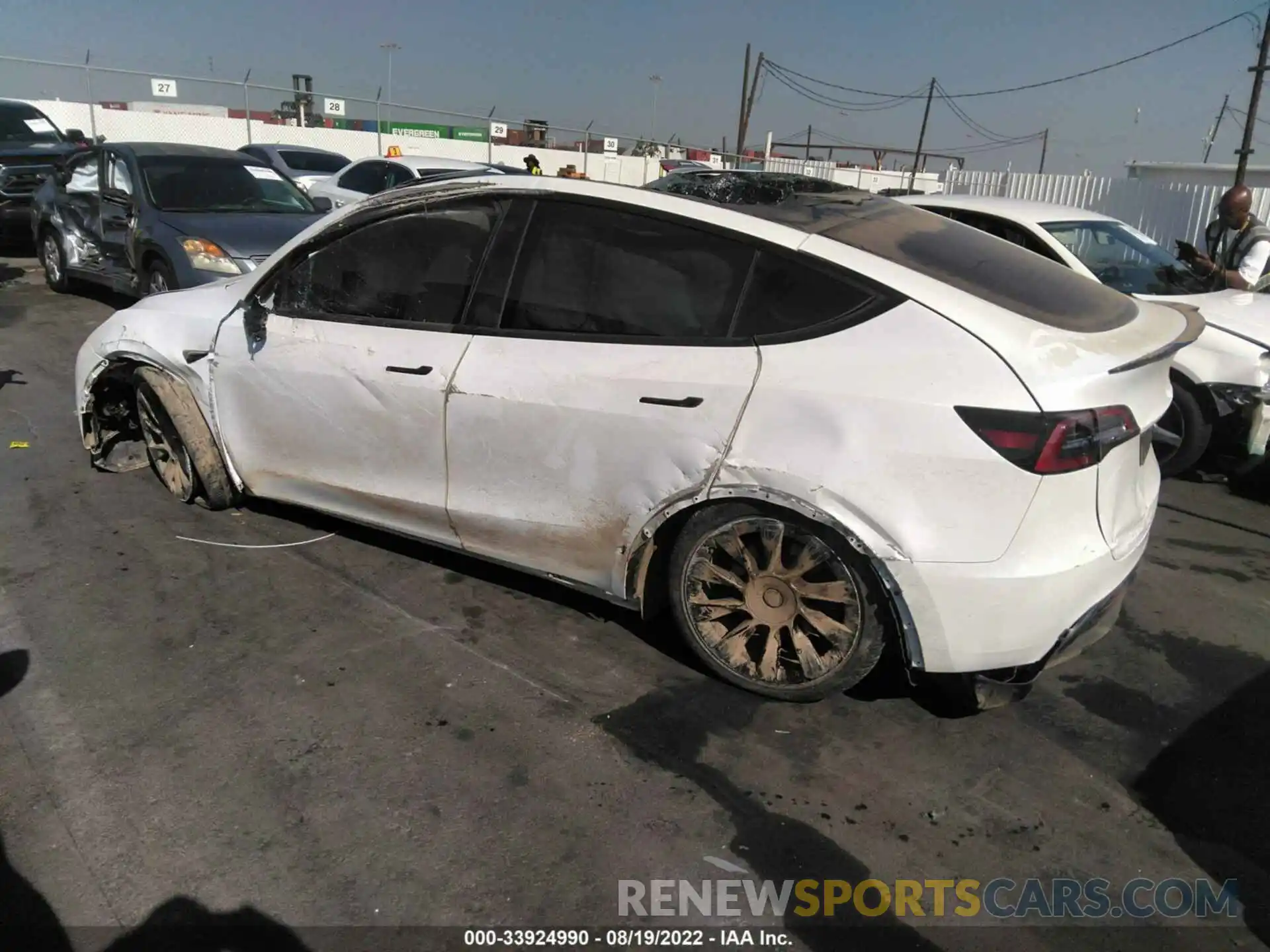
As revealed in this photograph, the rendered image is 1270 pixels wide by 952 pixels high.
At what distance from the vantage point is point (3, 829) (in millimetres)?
2506

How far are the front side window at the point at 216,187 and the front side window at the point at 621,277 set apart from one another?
595cm

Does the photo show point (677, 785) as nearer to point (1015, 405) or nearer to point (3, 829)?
point (1015, 405)

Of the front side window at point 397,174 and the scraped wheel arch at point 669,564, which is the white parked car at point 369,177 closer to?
the front side window at point 397,174

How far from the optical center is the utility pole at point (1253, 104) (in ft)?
55.1

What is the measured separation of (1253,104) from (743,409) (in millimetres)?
19789

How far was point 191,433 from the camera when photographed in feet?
14.3

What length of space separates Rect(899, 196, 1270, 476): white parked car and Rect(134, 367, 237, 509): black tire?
493 centimetres

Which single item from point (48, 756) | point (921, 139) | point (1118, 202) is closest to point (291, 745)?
point (48, 756)

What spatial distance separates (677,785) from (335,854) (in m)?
0.98

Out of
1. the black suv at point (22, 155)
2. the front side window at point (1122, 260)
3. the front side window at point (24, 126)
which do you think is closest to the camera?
the front side window at point (1122, 260)

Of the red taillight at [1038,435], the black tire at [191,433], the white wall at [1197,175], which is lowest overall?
the black tire at [191,433]

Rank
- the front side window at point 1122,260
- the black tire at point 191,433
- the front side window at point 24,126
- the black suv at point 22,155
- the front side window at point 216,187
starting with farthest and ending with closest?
the front side window at point 24,126 < the black suv at point 22,155 < the front side window at point 216,187 < the front side window at point 1122,260 < the black tire at point 191,433

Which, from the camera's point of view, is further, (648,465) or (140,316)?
(140,316)

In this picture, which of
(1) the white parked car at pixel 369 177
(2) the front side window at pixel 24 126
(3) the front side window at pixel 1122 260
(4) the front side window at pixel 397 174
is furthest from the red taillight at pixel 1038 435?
(2) the front side window at pixel 24 126
